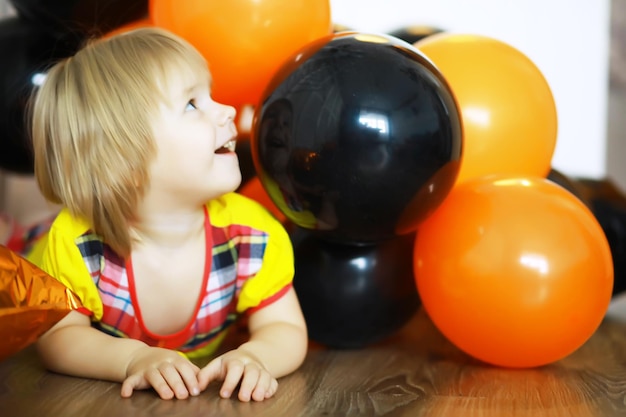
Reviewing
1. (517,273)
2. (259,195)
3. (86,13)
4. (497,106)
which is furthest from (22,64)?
(517,273)

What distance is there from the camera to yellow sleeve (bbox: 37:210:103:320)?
118 centimetres

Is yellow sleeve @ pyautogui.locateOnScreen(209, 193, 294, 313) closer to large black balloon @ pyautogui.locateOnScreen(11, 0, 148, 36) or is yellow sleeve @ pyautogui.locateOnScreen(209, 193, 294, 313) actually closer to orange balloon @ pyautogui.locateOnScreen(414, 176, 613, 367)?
orange balloon @ pyautogui.locateOnScreen(414, 176, 613, 367)

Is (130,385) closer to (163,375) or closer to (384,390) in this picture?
(163,375)

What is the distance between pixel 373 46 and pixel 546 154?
422 mm

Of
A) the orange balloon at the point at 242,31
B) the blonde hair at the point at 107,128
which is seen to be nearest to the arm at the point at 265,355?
the blonde hair at the point at 107,128

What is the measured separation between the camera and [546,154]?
1445 mm

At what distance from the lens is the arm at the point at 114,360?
108 centimetres

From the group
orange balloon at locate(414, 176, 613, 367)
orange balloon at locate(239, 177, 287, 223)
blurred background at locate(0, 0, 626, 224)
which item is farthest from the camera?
blurred background at locate(0, 0, 626, 224)

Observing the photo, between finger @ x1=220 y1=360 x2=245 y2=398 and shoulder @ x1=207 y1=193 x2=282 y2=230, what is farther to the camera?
shoulder @ x1=207 y1=193 x2=282 y2=230

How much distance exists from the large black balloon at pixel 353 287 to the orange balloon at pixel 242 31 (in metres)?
0.27

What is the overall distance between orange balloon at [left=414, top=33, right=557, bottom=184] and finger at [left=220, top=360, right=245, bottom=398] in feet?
1.60

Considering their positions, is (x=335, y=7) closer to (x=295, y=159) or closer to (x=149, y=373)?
(x=295, y=159)

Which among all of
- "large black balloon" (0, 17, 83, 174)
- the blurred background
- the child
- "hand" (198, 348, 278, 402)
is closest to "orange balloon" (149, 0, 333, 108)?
the child

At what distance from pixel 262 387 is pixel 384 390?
175 millimetres
